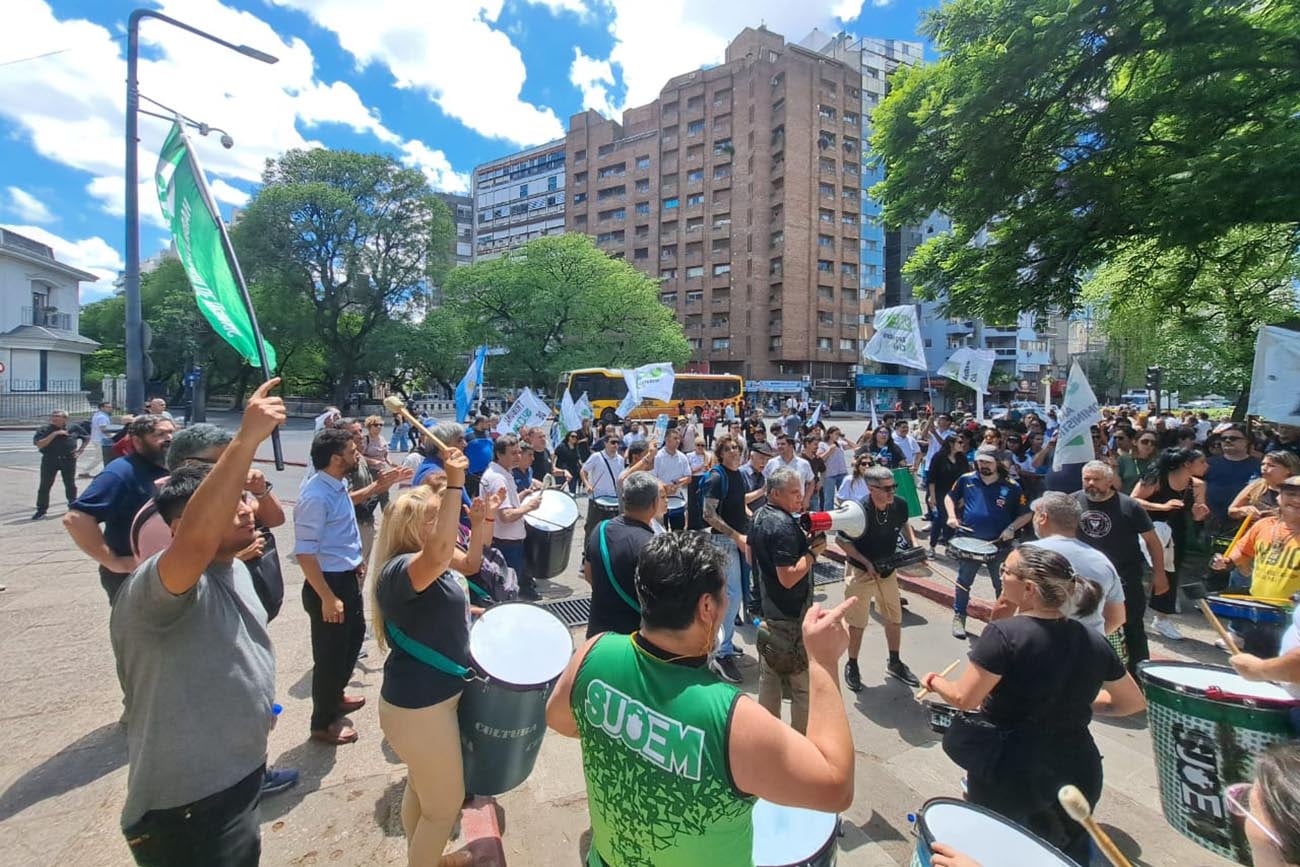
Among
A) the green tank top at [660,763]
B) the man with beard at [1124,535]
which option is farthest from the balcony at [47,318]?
the man with beard at [1124,535]

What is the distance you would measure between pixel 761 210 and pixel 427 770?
60.8 m

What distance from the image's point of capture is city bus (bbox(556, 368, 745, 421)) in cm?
3262

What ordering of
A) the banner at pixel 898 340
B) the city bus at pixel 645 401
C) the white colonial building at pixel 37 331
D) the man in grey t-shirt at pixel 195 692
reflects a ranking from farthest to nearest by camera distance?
the city bus at pixel 645 401
the white colonial building at pixel 37 331
the banner at pixel 898 340
the man in grey t-shirt at pixel 195 692

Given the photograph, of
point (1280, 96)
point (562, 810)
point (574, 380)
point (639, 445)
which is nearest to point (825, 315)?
point (574, 380)

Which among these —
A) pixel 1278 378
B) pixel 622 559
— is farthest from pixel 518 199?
pixel 622 559

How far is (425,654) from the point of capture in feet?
8.05

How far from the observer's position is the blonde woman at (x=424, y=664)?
2414 millimetres

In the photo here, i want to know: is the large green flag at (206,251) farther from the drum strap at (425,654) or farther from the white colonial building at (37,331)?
the white colonial building at (37,331)

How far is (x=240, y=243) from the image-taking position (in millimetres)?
37375

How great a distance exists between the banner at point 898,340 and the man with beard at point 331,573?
350 inches

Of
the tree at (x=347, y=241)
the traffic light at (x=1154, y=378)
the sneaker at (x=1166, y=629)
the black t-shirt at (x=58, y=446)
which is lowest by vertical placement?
the sneaker at (x=1166, y=629)

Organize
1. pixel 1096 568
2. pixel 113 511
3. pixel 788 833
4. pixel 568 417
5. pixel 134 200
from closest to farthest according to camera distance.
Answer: pixel 788 833 → pixel 1096 568 → pixel 113 511 → pixel 134 200 → pixel 568 417

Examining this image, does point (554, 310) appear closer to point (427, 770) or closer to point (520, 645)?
point (520, 645)

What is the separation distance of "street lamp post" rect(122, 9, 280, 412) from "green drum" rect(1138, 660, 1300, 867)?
9153 mm
